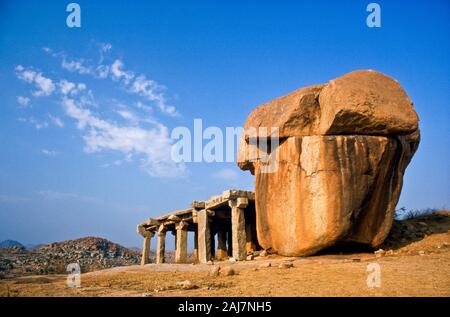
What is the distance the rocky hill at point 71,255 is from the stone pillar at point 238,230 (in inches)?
498

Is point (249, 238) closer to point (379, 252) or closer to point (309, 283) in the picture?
point (379, 252)

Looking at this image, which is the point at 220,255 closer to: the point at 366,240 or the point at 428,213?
the point at 366,240

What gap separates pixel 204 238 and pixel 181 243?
10.5ft

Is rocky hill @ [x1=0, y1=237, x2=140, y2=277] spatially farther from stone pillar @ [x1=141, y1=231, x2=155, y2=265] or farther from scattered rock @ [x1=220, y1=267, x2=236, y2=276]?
scattered rock @ [x1=220, y1=267, x2=236, y2=276]

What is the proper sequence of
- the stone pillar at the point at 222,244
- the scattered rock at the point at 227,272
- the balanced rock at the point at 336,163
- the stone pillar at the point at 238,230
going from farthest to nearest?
the stone pillar at the point at 222,244 → the stone pillar at the point at 238,230 → the balanced rock at the point at 336,163 → the scattered rock at the point at 227,272

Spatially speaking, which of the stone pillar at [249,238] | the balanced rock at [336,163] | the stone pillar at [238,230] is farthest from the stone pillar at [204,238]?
the balanced rock at [336,163]

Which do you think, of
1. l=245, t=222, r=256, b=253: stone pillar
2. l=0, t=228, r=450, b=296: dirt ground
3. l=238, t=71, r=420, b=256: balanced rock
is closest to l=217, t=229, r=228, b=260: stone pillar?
l=245, t=222, r=256, b=253: stone pillar

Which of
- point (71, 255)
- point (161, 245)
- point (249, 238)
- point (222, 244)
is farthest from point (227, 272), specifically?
point (71, 255)

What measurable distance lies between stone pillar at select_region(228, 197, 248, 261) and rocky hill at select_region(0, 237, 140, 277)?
498 inches

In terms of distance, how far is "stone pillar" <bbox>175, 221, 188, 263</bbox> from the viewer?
16.9 meters

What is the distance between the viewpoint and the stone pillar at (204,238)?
46.7ft

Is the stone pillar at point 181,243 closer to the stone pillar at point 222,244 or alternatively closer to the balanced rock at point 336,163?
the stone pillar at point 222,244
